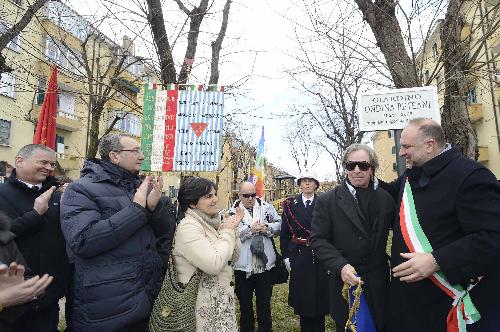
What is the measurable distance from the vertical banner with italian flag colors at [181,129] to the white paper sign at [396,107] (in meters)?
1.64

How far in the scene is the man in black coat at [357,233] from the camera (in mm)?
2861

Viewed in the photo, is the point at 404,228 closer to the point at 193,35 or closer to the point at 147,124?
the point at 147,124

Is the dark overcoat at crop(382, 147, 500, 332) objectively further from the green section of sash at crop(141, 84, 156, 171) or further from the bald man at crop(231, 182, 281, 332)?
the green section of sash at crop(141, 84, 156, 171)

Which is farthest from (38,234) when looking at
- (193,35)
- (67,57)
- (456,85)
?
(456,85)

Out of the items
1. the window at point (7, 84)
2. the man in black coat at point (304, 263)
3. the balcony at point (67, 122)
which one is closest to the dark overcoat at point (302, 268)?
the man in black coat at point (304, 263)

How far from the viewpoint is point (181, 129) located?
4270mm

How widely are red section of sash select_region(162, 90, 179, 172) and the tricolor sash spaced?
8.26ft

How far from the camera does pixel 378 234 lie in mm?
2949

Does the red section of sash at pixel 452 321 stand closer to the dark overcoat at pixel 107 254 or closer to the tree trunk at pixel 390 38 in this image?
the dark overcoat at pixel 107 254

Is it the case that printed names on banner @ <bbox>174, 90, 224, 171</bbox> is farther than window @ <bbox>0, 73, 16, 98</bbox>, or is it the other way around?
window @ <bbox>0, 73, 16, 98</bbox>

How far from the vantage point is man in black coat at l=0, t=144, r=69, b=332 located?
318 centimetres

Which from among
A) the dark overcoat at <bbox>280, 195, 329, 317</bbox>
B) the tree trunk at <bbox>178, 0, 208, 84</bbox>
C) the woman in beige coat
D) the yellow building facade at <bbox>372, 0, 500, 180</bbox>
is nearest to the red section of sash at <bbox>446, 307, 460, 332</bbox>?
the woman in beige coat

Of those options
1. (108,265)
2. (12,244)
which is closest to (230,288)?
(108,265)

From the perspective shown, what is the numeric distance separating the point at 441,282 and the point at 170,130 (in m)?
3.04
